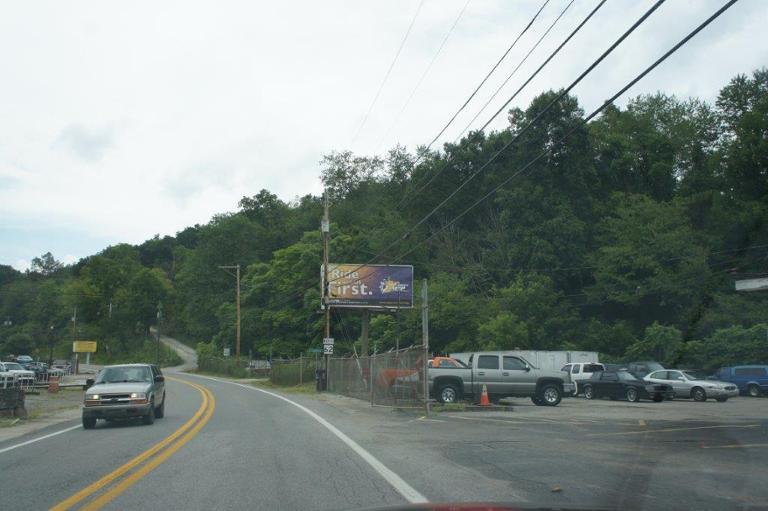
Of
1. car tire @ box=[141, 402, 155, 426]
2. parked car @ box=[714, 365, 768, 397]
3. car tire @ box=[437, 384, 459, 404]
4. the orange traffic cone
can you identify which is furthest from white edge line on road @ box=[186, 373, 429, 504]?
parked car @ box=[714, 365, 768, 397]

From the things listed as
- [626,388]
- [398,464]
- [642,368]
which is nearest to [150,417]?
[398,464]

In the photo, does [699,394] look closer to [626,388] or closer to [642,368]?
[626,388]

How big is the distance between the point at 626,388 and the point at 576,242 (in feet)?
89.5

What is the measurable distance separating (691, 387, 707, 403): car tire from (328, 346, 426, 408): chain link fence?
44.2ft

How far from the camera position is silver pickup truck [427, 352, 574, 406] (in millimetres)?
25156

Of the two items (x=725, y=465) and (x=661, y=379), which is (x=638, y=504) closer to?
(x=725, y=465)

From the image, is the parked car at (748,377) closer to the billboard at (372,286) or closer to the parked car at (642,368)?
the parked car at (642,368)

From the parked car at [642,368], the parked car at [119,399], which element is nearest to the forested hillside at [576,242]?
the parked car at [642,368]

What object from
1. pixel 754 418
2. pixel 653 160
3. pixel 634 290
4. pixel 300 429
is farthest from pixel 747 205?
pixel 300 429

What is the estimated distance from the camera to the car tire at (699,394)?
29.1 m

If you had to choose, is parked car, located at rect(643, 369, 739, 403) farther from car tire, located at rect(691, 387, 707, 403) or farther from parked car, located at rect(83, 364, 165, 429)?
parked car, located at rect(83, 364, 165, 429)

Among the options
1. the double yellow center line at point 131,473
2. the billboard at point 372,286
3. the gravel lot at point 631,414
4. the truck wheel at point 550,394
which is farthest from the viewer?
the billboard at point 372,286

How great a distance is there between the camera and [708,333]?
42.7 m

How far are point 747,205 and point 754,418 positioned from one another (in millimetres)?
31197
